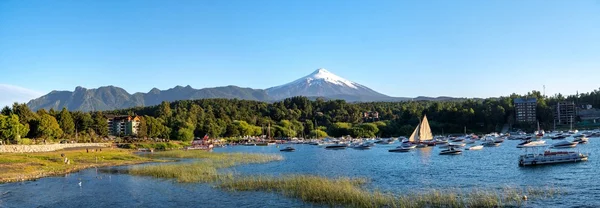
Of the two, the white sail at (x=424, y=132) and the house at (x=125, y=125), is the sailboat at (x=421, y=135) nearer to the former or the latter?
the white sail at (x=424, y=132)

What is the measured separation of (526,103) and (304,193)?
174814 mm

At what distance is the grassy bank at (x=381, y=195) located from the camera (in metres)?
27.8

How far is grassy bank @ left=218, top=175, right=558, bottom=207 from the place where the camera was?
27.8 metres

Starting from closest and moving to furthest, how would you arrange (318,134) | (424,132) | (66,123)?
(424,132) < (66,123) < (318,134)

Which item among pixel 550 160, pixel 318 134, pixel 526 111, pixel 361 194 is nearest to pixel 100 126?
pixel 318 134

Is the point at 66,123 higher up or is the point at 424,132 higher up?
the point at 66,123

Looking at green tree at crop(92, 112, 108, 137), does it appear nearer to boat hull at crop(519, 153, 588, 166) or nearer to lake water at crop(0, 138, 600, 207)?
lake water at crop(0, 138, 600, 207)

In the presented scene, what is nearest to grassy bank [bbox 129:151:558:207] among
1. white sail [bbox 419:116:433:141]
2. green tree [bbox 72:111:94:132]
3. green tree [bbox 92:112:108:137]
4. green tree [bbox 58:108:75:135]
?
white sail [bbox 419:116:433:141]

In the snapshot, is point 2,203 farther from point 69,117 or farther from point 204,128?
point 204,128

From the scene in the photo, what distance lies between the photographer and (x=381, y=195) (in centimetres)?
3080

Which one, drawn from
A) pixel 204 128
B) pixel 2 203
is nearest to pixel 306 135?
pixel 204 128

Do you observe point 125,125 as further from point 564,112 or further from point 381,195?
point 381,195

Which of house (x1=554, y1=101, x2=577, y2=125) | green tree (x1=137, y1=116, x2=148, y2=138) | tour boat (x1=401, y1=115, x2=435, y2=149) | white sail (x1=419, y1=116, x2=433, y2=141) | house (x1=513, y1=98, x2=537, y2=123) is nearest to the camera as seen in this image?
white sail (x1=419, y1=116, x2=433, y2=141)

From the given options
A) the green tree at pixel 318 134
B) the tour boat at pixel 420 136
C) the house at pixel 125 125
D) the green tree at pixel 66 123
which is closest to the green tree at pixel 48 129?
the green tree at pixel 66 123
